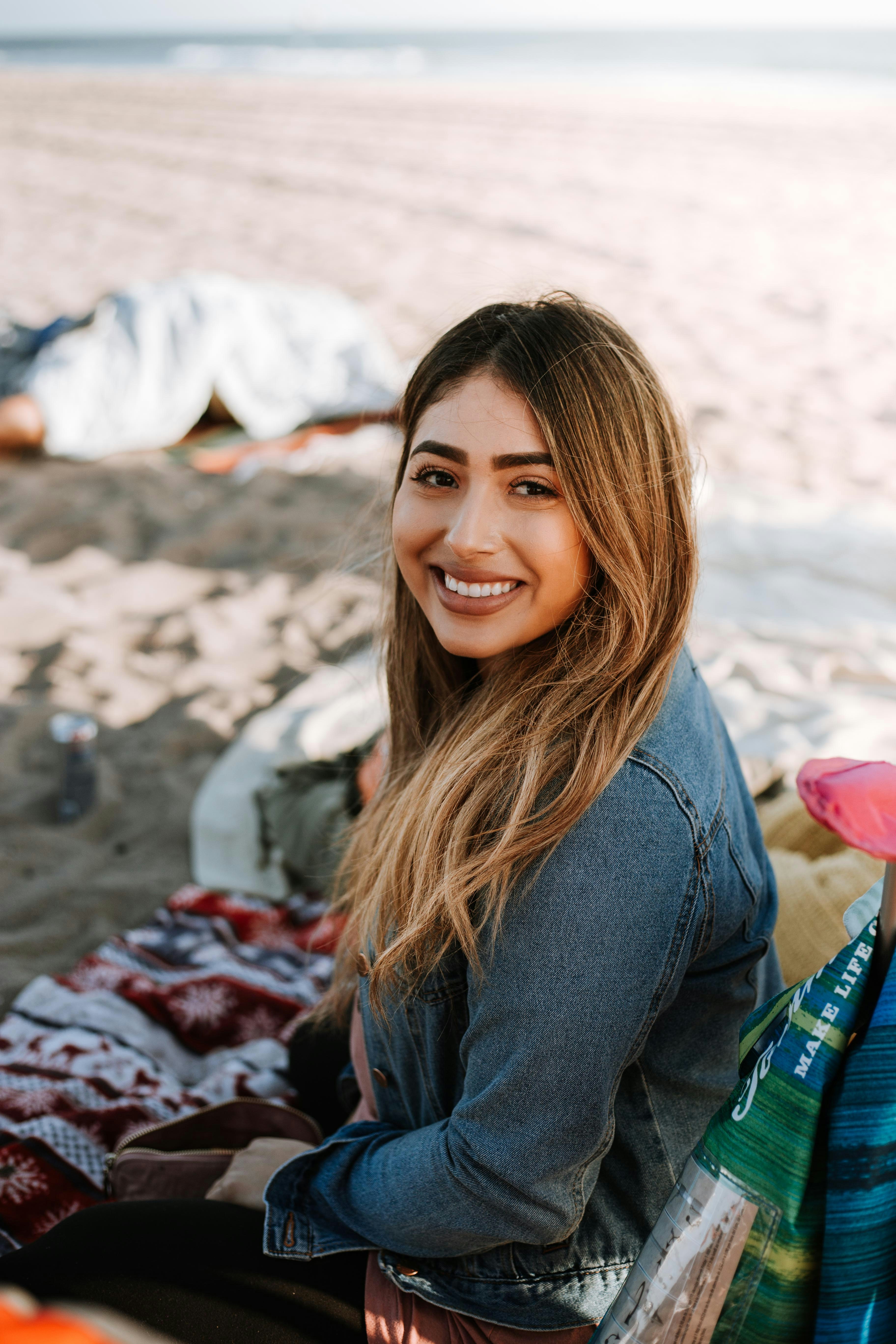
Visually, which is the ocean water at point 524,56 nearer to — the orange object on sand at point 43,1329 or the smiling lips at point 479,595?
the smiling lips at point 479,595

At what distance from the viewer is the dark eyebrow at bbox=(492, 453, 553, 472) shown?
4.21 feet

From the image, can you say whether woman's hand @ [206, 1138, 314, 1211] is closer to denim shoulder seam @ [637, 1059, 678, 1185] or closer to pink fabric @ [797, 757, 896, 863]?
denim shoulder seam @ [637, 1059, 678, 1185]

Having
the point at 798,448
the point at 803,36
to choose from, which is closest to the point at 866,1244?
the point at 798,448

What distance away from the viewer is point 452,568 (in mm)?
1383

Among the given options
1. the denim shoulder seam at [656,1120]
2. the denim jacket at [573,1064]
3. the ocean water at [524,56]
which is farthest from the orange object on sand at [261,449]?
the ocean water at [524,56]

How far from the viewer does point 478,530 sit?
4.30 ft

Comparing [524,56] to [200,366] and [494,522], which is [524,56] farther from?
[494,522]

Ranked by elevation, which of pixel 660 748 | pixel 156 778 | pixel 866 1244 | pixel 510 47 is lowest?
pixel 156 778

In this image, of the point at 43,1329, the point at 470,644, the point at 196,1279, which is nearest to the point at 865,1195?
the point at 43,1329

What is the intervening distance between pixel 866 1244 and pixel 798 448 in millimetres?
5316

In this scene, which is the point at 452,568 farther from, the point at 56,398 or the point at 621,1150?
the point at 56,398

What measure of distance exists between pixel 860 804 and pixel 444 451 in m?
0.73

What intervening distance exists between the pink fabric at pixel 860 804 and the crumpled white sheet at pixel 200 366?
5.15 metres

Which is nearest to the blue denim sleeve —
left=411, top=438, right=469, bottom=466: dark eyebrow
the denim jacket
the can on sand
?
the denim jacket
